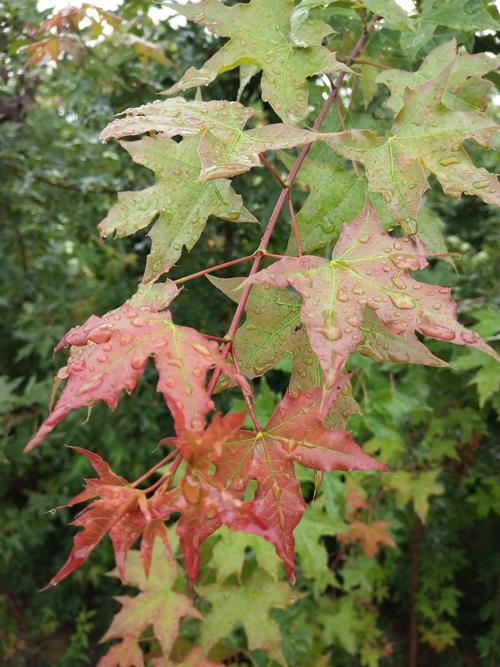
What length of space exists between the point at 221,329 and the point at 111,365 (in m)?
1.63

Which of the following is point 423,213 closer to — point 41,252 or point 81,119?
point 81,119

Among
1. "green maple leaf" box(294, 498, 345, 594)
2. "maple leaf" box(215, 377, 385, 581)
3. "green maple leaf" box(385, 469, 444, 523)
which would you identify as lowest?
"green maple leaf" box(385, 469, 444, 523)

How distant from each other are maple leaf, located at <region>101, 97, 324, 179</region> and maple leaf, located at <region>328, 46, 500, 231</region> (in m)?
0.08

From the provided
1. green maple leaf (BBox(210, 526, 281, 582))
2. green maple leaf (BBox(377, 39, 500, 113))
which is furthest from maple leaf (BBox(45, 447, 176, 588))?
green maple leaf (BBox(210, 526, 281, 582))

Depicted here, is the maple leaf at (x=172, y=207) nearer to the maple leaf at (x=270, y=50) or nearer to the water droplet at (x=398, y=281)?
the maple leaf at (x=270, y=50)

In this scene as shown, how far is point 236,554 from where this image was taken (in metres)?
1.42

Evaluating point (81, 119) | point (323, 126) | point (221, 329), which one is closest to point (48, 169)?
point (81, 119)

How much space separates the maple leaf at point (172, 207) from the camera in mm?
811

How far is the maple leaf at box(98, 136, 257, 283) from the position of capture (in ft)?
2.66

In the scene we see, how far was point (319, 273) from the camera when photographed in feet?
2.02

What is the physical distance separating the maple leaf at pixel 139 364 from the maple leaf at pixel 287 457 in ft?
0.33

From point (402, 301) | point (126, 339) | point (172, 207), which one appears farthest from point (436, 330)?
point (172, 207)

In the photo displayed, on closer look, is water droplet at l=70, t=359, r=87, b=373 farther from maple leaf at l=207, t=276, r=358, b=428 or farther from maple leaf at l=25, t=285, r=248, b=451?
maple leaf at l=207, t=276, r=358, b=428

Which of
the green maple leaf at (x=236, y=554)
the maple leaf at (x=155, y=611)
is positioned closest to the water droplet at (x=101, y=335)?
the maple leaf at (x=155, y=611)
